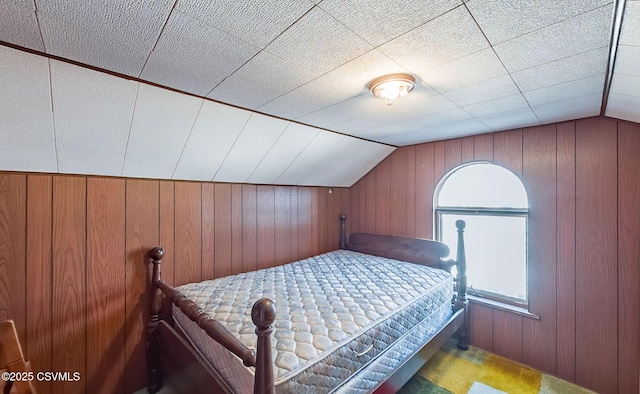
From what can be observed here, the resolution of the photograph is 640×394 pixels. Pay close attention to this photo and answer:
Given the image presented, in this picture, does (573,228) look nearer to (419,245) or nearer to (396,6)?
(419,245)

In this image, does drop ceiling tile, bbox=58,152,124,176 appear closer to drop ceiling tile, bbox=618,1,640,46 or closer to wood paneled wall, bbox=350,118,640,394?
drop ceiling tile, bbox=618,1,640,46

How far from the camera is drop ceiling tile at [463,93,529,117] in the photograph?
1.82 m

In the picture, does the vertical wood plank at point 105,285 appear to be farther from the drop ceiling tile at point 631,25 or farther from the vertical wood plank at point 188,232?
the drop ceiling tile at point 631,25

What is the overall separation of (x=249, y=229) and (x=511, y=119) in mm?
2608

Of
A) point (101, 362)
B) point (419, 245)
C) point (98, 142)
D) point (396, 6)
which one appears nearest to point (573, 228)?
point (419, 245)

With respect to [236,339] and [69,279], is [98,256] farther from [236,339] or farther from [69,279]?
[236,339]

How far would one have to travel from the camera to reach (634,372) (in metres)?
1.96

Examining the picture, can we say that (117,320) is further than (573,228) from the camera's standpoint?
No

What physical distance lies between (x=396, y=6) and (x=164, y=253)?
2360 millimetres

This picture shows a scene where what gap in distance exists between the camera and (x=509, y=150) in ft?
8.42

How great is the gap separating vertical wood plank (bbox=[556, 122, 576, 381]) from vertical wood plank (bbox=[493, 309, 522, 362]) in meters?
0.28

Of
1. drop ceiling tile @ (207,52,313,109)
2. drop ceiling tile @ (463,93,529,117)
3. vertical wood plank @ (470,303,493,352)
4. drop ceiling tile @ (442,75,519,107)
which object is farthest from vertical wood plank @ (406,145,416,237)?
drop ceiling tile @ (207,52,313,109)

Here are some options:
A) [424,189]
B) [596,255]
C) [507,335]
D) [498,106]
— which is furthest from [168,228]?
[596,255]

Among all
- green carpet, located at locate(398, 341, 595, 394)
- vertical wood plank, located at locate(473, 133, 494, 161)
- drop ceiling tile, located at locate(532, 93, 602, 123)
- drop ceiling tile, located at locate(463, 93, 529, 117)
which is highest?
drop ceiling tile, located at locate(463, 93, 529, 117)
